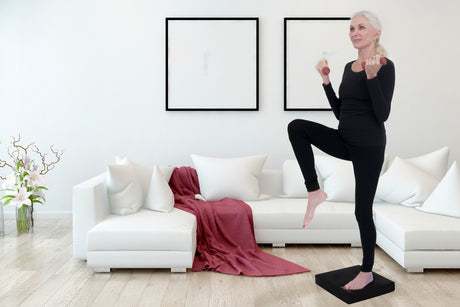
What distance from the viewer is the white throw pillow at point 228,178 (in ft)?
14.1

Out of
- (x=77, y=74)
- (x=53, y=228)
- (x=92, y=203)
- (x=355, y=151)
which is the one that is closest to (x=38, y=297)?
(x=92, y=203)

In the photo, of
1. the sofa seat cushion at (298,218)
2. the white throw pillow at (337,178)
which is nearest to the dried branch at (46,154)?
the sofa seat cushion at (298,218)

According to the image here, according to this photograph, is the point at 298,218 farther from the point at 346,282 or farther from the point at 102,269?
the point at 102,269

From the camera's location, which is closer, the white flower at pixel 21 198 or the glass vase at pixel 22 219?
the white flower at pixel 21 198

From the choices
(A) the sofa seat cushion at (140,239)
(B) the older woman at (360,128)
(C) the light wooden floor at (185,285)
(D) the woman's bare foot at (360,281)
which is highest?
(B) the older woman at (360,128)

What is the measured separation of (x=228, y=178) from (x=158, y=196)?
75 cm

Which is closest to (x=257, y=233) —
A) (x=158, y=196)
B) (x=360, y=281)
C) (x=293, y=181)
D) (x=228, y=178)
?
(x=228, y=178)

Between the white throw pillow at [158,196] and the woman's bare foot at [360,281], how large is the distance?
170 cm

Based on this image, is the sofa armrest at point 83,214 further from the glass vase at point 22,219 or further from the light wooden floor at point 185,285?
the glass vase at point 22,219

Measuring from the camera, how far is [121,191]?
3789mm

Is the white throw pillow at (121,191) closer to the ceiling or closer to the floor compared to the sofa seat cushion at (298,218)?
closer to the ceiling

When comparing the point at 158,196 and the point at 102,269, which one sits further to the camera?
the point at 158,196

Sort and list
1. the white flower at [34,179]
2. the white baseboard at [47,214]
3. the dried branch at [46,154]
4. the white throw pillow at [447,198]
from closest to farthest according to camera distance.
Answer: the white throw pillow at [447,198] → the white flower at [34,179] → the dried branch at [46,154] → the white baseboard at [47,214]

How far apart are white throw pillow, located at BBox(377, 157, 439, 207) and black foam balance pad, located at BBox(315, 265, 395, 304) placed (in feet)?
4.21
